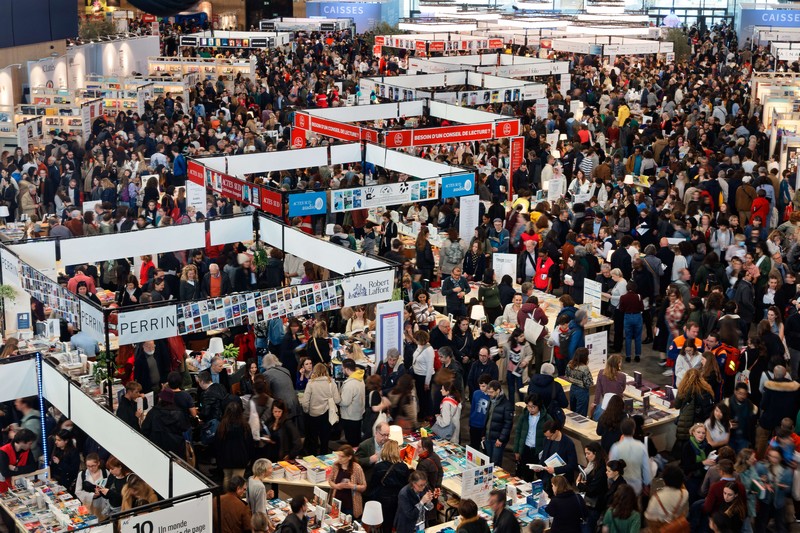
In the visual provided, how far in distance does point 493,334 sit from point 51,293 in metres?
4.50

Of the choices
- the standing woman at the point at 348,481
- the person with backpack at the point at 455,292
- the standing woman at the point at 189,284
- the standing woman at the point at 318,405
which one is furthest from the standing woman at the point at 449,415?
the standing woman at the point at 189,284

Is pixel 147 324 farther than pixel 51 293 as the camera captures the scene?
No

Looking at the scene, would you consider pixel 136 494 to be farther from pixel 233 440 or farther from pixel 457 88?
pixel 457 88

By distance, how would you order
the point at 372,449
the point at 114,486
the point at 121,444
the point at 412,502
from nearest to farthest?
1. the point at 121,444
2. the point at 412,502
3. the point at 114,486
4. the point at 372,449

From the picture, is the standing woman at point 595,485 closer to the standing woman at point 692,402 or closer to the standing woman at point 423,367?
the standing woman at point 692,402

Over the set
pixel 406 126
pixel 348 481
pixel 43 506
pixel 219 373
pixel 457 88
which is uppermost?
pixel 457 88

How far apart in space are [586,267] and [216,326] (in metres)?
5.39

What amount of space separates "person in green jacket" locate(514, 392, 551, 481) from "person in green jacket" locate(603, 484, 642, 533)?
1.69 m

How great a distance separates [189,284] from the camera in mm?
13555

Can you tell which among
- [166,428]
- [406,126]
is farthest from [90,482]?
[406,126]

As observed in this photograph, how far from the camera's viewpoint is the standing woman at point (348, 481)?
928 cm

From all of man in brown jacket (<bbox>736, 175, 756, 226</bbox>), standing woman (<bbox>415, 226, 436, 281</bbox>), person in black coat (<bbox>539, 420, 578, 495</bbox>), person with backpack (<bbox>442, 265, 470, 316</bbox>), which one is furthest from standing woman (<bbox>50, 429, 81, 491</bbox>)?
man in brown jacket (<bbox>736, 175, 756, 226</bbox>)

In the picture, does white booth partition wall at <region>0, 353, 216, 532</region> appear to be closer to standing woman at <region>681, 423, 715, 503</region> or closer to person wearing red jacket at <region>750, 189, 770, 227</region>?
standing woman at <region>681, 423, 715, 503</region>

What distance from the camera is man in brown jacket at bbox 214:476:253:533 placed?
27.8ft
